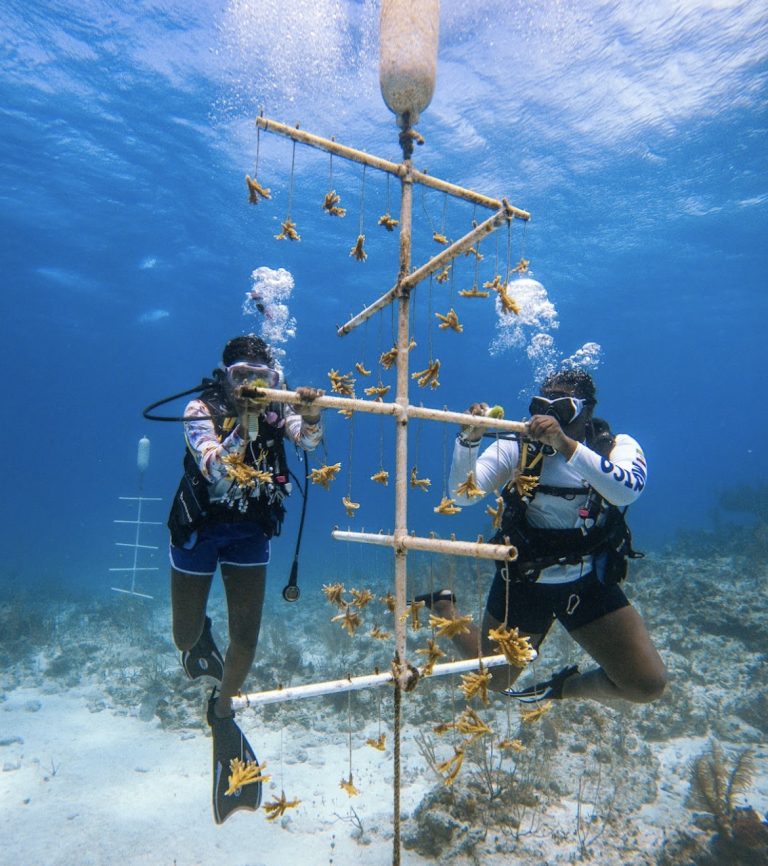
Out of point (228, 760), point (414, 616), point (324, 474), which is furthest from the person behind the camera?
point (228, 760)

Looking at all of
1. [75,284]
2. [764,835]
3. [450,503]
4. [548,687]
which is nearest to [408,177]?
[450,503]

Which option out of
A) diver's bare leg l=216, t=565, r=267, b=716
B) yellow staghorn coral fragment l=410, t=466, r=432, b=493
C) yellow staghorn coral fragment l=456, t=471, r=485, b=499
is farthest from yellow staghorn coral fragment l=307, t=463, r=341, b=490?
diver's bare leg l=216, t=565, r=267, b=716

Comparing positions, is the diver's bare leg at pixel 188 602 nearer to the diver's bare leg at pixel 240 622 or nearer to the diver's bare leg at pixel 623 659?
the diver's bare leg at pixel 240 622

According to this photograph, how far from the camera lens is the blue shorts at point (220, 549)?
15.4 feet

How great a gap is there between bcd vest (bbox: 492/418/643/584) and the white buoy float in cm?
286

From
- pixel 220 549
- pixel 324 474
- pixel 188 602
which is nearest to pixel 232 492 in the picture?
pixel 220 549

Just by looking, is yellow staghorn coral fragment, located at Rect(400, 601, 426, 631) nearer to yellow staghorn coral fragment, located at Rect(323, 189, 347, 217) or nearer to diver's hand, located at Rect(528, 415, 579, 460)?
diver's hand, located at Rect(528, 415, 579, 460)

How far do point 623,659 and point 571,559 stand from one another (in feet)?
3.28

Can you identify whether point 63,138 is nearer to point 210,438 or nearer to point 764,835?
point 210,438

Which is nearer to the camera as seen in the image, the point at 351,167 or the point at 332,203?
the point at 332,203

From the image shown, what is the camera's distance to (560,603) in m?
4.68

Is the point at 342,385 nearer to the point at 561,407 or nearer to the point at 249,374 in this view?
the point at 249,374

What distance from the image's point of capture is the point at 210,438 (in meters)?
4.14

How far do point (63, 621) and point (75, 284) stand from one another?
2173 centimetres
